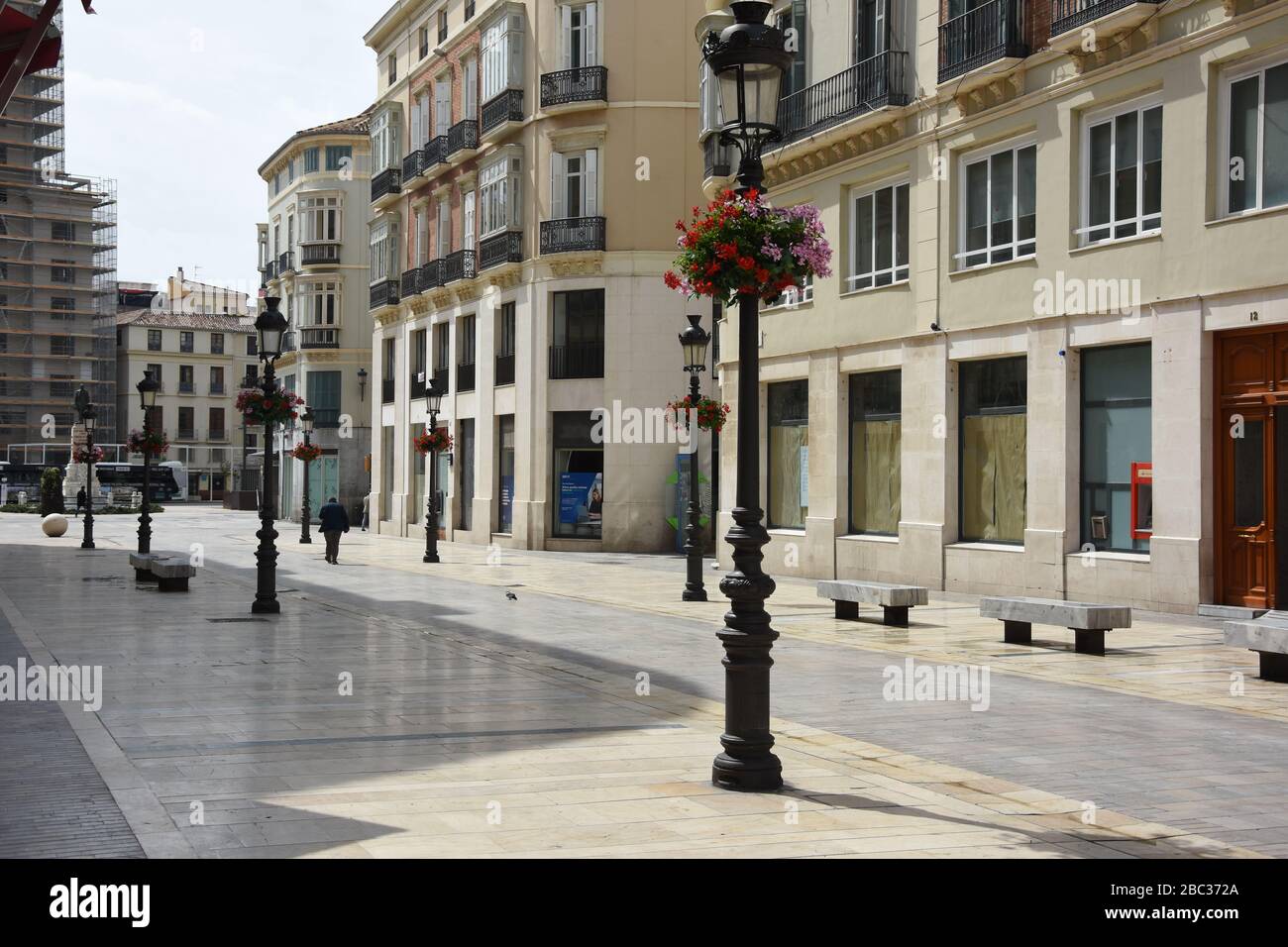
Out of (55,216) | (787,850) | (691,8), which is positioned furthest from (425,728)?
(55,216)

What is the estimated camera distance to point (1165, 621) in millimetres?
18328

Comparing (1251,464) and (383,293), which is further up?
(383,293)

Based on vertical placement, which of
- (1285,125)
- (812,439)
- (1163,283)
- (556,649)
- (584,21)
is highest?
(584,21)

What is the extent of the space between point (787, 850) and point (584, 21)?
119 ft

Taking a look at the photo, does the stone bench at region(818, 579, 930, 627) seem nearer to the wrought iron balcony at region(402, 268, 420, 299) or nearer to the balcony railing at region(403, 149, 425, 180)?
the wrought iron balcony at region(402, 268, 420, 299)

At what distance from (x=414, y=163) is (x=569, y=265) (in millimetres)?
13035

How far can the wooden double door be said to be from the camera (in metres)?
17.7

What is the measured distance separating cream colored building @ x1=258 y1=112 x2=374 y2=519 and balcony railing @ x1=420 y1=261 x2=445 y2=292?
17.1m

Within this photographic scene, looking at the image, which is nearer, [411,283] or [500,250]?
[500,250]

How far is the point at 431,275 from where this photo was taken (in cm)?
4825

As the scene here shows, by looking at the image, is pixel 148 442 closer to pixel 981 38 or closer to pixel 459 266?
pixel 459 266

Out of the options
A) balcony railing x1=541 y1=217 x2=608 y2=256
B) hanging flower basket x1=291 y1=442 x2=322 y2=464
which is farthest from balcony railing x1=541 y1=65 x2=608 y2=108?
hanging flower basket x1=291 y1=442 x2=322 y2=464

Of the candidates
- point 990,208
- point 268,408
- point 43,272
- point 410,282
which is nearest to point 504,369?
point 410,282
